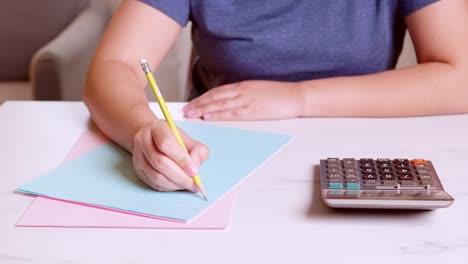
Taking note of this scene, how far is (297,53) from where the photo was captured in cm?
119

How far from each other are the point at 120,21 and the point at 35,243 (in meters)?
0.55


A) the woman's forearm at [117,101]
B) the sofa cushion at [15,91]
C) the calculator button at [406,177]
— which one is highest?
the calculator button at [406,177]

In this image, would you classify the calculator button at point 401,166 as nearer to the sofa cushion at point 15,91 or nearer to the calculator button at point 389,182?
the calculator button at point 389,182

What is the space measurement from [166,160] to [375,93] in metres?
0.40

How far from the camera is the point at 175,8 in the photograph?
114 cm

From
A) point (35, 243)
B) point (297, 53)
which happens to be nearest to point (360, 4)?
point (297, 53)

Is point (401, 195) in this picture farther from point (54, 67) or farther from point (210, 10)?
point (54, 67)

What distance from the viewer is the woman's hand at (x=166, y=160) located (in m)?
0.71

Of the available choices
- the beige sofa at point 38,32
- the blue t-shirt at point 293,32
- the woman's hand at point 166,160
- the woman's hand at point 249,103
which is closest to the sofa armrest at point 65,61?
the beige sofa at point 38,32

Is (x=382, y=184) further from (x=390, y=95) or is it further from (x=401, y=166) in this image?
(x=390, y=95)

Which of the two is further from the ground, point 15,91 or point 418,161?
point 418,161

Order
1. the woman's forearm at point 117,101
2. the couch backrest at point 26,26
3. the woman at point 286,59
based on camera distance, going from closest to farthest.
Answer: the woman's forearm at point 117,101
the woman at point 286,59
the couch backrest at point 26,26

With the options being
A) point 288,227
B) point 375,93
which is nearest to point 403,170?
point 288,227

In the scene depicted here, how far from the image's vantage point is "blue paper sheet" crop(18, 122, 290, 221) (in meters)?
0.70
